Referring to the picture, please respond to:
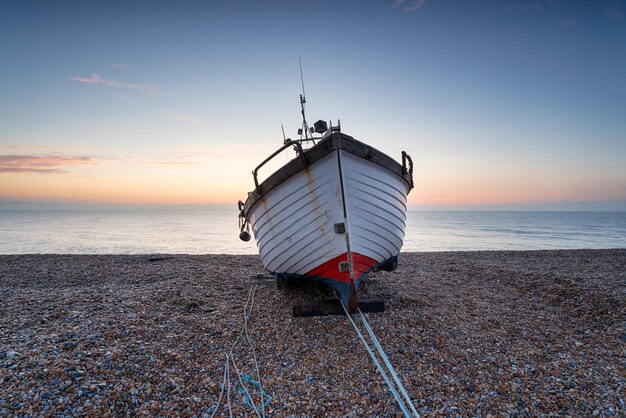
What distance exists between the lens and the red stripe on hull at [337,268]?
207 inches

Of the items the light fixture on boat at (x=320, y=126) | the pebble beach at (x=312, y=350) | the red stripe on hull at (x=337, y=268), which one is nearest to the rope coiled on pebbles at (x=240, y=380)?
the pebble beach at (x=312, y=350)

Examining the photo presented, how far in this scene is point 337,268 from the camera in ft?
17.3

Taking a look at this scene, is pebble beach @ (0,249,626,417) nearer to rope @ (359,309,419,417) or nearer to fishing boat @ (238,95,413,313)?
rope @ (359,309,419,417)

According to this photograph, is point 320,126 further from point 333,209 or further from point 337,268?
point 337,268

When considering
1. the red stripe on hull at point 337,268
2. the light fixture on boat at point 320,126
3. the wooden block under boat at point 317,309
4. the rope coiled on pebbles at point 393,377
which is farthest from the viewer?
the wooden block under boat at point 317,309

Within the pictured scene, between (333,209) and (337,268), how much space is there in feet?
3.37

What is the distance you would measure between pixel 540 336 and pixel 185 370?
5427 mm

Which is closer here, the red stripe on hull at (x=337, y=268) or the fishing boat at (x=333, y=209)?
the fishing boat at (x=333, y=209)

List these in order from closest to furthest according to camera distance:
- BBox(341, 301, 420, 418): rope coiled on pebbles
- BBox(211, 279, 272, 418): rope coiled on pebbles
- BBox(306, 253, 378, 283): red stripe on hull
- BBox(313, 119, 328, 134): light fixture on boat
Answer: BBox(341, 301, 420, 418): rope coiled on pebbles, BBox(211, 279, 272, 418): rope coiled on pebbles, BBox(306, 253, 378, 283): red stripe on hull, BBox(313, 119, 328, 134): light fixture on boat

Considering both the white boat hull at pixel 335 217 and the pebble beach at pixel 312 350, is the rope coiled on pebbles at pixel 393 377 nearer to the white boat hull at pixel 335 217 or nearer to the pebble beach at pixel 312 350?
the pebble beach at pixel 312 350

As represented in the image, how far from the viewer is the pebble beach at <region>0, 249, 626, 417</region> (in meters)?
3.38

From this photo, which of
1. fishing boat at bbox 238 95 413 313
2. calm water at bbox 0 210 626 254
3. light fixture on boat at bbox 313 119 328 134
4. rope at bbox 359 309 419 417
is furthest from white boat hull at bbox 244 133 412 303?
calm water at bbox 0 210 626 254

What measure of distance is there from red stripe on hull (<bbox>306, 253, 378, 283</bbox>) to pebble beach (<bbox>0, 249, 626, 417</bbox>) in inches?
32.9

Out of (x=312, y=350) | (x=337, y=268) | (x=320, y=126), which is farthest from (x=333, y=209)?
(x=312, y=350)
